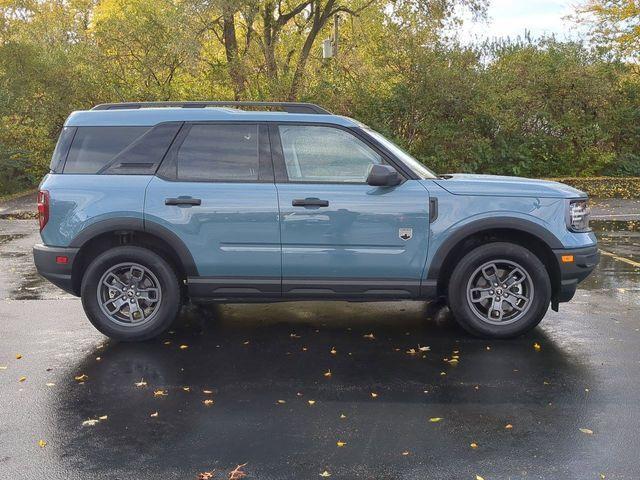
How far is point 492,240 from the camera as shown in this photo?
575cm

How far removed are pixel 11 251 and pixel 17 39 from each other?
40.0ft

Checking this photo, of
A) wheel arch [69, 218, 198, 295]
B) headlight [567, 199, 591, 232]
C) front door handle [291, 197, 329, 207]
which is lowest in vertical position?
wheel arch [69, 218, 198, 295]

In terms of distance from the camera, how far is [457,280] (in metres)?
5.58

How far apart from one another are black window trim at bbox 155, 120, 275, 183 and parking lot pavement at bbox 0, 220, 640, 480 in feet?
4.54

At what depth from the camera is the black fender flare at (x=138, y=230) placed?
5535mm

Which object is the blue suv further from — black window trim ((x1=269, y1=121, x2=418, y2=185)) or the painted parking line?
the painted parking line

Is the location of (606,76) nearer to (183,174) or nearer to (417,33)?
(417,33)

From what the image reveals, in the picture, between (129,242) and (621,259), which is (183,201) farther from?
(621,259)

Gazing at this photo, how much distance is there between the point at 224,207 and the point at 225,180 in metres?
0.26

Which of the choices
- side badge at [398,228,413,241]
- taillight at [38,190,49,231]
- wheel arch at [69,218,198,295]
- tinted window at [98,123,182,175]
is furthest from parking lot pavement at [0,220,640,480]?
tinted window at [98,123,182,175]

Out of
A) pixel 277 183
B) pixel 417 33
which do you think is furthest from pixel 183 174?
pixel 417 33

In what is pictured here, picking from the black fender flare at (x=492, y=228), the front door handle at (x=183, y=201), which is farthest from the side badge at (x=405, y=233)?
the front door handle at (x=183, y=201)

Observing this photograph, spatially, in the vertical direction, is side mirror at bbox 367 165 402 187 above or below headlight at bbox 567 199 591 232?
above

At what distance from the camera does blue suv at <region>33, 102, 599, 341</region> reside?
5480 mm
